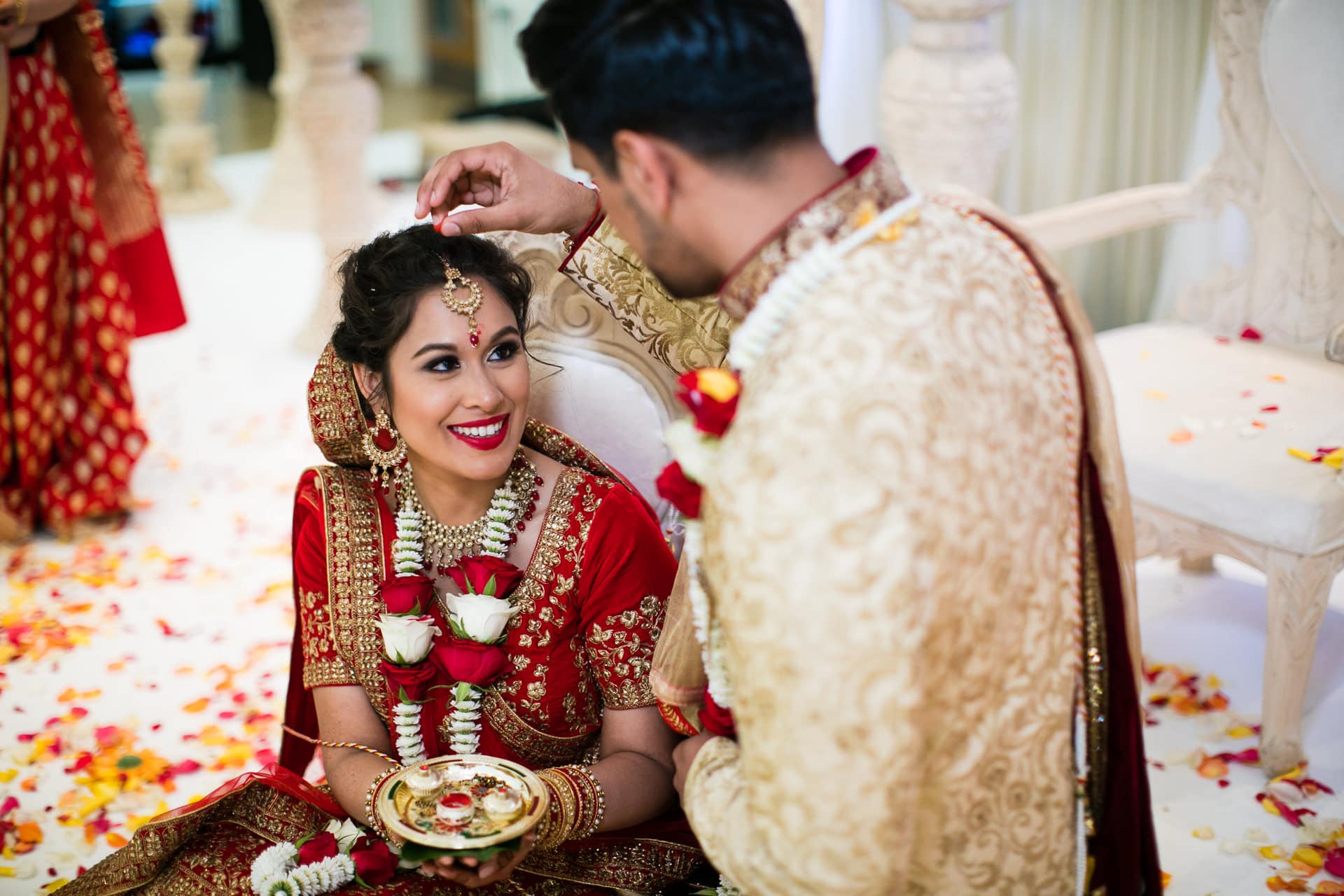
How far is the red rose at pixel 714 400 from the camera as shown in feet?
4.34

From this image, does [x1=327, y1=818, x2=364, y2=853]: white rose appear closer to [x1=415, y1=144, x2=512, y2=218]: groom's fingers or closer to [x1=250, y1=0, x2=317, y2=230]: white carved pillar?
[x1=415, y1=144, x2=512, y2=218]: groom's fingers

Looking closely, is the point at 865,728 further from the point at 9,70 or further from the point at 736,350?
the point at 9,70

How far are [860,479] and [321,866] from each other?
1161mm

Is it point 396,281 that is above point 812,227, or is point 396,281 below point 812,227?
below

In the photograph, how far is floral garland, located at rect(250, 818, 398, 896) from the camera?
191 cm

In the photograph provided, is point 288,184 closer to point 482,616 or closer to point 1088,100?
point 1088,100

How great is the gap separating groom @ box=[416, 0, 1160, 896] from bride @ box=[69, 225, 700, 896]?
22.6 inches

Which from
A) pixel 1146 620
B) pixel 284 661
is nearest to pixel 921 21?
pixel 1146 620

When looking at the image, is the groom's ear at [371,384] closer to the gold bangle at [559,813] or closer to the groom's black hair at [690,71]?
the gold bangle at [559,813]

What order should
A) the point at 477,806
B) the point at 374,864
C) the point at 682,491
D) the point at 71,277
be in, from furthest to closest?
the point at 71,277 < the point at 374,864 < the point at 477,806 < the point at 682,491

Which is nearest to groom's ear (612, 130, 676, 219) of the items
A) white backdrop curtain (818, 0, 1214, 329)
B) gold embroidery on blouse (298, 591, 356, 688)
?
gold embroidery on blouse (298, 591, 356, 688)

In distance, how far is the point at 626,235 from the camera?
1386 millimetres

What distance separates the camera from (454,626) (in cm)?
205

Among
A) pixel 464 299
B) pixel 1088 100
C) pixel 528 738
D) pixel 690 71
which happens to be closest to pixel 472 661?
pixel 528 738
